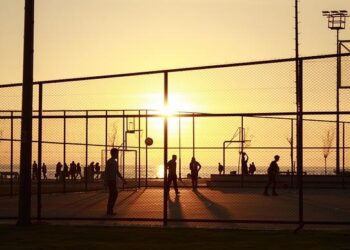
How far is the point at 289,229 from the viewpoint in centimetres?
1706

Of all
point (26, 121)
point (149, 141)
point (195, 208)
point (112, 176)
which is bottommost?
point (195, 208)

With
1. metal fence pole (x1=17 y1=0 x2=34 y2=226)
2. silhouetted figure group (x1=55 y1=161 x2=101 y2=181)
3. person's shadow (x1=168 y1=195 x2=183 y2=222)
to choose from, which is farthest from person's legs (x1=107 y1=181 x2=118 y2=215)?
silhouetted figure group (x1=55 y1=161 x2=101 y2=181)

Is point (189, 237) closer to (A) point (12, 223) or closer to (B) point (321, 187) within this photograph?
(A) point (12, 223)

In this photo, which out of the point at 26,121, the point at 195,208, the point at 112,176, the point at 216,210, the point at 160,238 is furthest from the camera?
the point at 195,208

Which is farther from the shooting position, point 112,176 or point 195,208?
point 195,208

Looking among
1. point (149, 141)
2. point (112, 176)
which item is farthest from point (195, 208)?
point (149, 141)

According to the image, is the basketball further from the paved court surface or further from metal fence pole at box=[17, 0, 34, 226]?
metal fence pole at box=[17, 0, 34, 226]

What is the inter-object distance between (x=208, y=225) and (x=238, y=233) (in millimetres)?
2110

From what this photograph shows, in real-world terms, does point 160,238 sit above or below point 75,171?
below

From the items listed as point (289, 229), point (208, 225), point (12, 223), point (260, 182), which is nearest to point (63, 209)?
point (12, 223)

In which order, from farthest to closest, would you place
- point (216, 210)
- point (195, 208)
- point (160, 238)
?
point (195, 208) < point (216, 210) < point (160, 238)

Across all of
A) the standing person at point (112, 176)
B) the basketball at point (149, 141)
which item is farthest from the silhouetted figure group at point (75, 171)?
the standing person at point (112, 176)

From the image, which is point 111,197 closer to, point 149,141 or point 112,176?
point 112,176

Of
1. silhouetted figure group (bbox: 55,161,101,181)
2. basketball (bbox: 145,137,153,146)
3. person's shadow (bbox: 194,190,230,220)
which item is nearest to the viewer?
person's shadow (bbox: 194,190,230,220)
